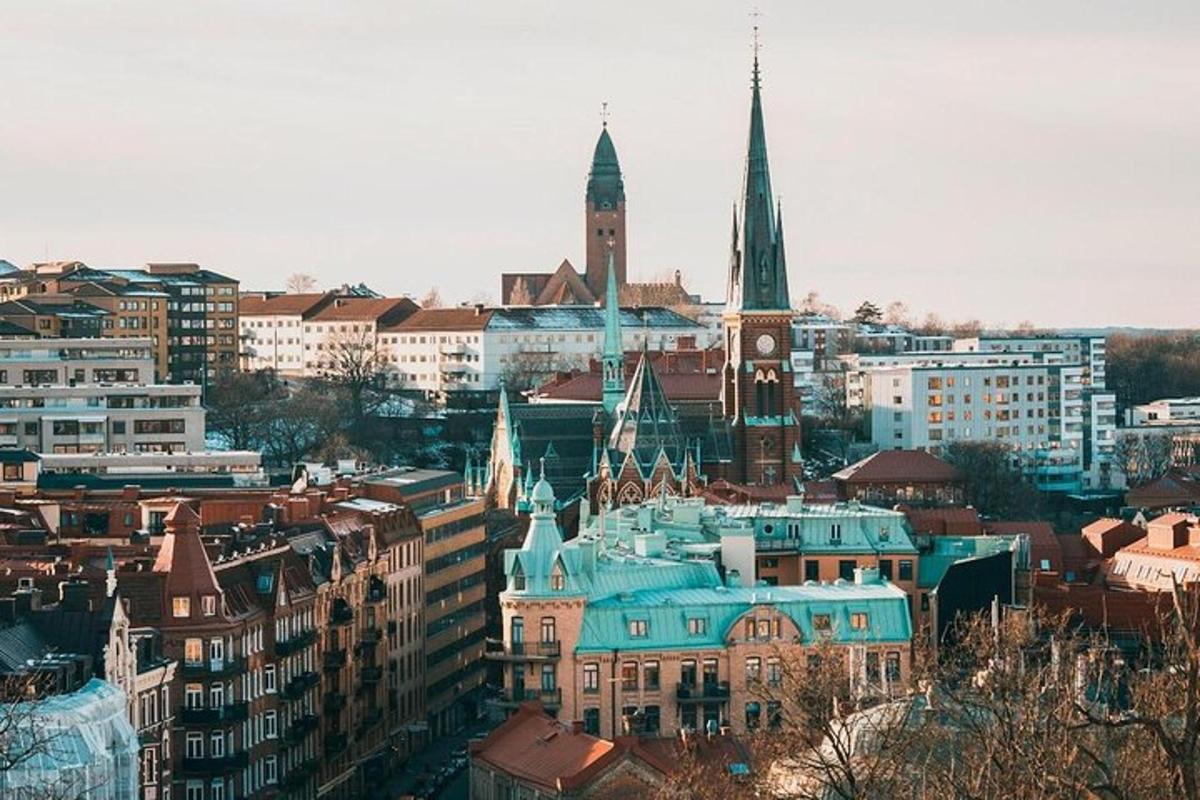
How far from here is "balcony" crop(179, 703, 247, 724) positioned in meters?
113

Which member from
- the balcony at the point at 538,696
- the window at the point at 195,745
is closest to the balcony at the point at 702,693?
the balcony at the point at 538,696

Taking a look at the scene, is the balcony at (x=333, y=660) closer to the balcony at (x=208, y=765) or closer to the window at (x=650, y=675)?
the window at (x=650, y=675)

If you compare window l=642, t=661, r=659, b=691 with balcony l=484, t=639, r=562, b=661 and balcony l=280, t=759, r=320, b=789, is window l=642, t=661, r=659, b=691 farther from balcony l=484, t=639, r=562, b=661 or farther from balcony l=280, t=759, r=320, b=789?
balcony l=280, t=759, r=320, b=789

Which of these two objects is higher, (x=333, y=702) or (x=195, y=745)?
(x=195, y=745)

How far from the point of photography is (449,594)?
163m

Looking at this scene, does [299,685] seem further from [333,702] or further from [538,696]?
[538,696]

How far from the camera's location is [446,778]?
134 meters

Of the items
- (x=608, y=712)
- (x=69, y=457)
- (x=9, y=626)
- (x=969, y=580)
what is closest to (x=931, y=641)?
(x=969, y=580)

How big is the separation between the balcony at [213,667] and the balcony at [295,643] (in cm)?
630

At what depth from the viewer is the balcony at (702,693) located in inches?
4820

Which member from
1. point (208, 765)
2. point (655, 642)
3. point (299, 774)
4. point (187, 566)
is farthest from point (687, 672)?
point (187, 566)

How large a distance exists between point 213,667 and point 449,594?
4970 cm

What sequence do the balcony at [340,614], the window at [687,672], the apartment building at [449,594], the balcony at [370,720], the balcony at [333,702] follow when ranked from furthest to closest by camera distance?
the apartment building at [449,594], the balcony at [370,720], the balcony at [340,614], the balcony at [333,702], the window at [687,672]

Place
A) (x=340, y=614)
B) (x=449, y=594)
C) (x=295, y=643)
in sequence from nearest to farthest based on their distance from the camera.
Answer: (x=295, y=643)
(x=340, y=614)
(x=449, y=594)
